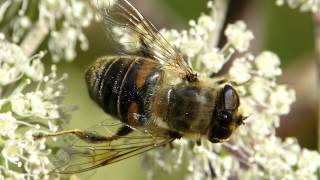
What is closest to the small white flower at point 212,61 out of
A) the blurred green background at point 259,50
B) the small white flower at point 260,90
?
the small white flower at point 260,90

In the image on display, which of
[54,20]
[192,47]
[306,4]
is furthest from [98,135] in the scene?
[306,4]

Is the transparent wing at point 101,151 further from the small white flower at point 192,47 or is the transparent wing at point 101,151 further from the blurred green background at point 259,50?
the blurred green background at point 259,50

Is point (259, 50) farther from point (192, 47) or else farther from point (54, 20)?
point (54, 20)

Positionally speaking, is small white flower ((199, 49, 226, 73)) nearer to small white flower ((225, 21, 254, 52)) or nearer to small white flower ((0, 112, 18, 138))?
small white flower ((225, 21, 254, 52))

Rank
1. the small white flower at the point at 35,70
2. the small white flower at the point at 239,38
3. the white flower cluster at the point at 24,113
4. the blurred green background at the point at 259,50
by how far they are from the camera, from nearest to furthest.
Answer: the white flower cluster at the point at 24,113 < the small white flower at the point at 35,70 < the small white flower at the point at 239,38 < the blurred green background at the point at 259,50

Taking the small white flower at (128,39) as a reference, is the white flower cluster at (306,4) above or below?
above

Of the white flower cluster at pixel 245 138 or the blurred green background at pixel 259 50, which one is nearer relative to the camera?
the white flower cluster at pixel 245 138
